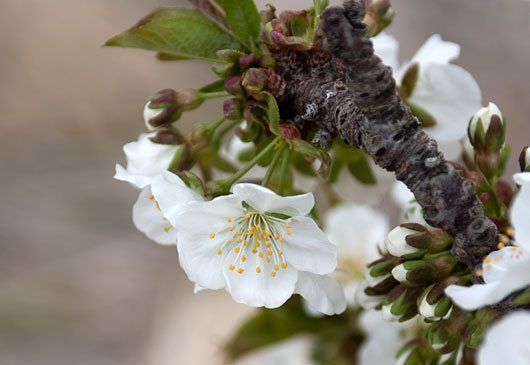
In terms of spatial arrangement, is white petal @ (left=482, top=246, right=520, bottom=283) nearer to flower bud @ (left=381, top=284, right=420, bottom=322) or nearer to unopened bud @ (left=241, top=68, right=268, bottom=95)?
flower bud @ (left=381, top=284, right=420, bottom=322)

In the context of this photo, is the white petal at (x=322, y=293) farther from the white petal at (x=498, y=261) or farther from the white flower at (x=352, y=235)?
the white flower at (x=352, y=235)

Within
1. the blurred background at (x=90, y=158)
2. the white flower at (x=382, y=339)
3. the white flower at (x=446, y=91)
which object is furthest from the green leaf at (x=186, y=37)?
the blurred background at (x=90, y=158)

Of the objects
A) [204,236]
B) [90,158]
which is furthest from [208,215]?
[90,158]

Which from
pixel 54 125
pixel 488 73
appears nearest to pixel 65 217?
pixel 54 125

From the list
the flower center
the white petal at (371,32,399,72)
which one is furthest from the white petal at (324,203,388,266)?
the flower center

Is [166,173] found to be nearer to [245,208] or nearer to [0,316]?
[245,208]
